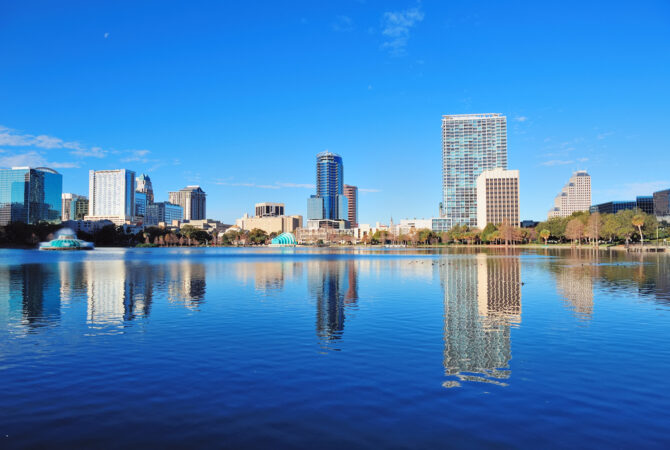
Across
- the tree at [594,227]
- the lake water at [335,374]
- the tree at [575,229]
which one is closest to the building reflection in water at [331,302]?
the lake water at [335,374]

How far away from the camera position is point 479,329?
2392cm

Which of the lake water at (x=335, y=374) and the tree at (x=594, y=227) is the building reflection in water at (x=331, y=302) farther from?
the tree at (x=594, y=227)

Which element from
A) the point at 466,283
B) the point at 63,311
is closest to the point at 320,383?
the point at 63,311

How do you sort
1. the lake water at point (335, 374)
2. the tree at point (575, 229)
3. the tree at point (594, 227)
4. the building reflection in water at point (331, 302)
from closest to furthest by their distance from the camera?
1. the lake water at point (335, 374)
2. the building reflection in water at point (331, 302)
3. the tree at point (594, 227)
4. the tree at point (575, 229)

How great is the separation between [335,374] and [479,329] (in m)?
10.7

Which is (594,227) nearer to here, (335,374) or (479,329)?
(479,329)

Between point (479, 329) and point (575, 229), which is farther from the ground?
point (575, 229)

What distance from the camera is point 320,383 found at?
15.2m

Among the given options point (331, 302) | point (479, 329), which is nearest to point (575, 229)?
point (331, 302)

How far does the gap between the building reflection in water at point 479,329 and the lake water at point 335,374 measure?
0.15 metres

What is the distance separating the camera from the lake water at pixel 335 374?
1159 centimetres

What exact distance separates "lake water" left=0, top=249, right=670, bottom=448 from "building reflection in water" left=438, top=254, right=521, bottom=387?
0.15 m

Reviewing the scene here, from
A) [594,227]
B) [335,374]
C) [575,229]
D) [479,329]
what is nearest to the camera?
[335,374]

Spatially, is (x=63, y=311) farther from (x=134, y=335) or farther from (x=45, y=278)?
(x=45, y=278)
